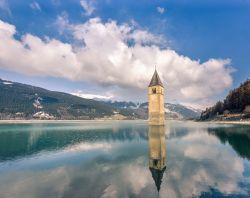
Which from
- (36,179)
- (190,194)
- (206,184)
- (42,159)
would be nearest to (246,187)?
(206,184)

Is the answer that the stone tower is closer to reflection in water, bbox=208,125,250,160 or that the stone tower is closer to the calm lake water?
reflection in water, bbox=208,125,250,160

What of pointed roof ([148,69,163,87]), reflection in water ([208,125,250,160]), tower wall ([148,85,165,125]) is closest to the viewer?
reflection in water ([208,125,250,160])

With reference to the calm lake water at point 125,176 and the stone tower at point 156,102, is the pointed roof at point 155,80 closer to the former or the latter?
the stone tower at point 156,102

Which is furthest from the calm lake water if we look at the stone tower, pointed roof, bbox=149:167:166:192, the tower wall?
the stone tower

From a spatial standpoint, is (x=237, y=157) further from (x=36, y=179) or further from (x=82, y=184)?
(x=36, y=179)

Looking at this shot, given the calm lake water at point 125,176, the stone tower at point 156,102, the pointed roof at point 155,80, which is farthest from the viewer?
the pointed roof at point 155,80

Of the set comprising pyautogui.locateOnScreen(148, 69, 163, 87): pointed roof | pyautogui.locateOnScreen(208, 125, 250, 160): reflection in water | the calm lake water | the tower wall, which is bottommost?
the calm lake water

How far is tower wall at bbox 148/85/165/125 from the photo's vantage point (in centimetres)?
11112

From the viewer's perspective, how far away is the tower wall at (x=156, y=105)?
111 metres

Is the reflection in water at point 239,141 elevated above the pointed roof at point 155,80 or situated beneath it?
situated beneath

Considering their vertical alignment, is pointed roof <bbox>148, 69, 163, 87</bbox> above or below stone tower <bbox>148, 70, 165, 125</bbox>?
above

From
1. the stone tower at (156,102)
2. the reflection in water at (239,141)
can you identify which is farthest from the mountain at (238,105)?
the reflection in water at (239,141)

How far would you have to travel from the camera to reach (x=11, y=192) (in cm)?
1427

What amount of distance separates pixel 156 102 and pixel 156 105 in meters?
1.58
